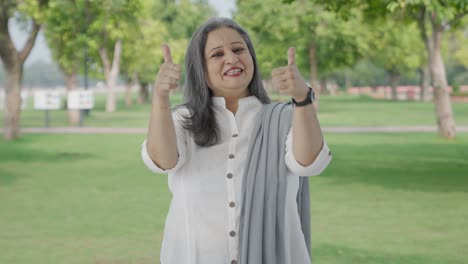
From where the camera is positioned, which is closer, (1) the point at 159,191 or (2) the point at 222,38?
(2) the point at 222,38

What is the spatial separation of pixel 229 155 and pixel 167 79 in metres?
0.41

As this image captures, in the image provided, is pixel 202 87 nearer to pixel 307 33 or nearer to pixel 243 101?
pixel 243 101

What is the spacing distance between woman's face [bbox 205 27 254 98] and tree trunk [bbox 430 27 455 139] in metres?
19.8

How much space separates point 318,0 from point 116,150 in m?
6.43

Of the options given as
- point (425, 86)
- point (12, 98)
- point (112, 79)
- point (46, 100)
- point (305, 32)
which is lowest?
point (46, 100)

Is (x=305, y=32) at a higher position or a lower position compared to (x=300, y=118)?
higher

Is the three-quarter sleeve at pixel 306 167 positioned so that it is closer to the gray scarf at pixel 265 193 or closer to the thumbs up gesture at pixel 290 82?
the gray scarf at pixel 265 193

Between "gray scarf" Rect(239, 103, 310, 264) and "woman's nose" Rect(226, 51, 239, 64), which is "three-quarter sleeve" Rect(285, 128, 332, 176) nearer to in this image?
"gray scarf" Rect(239, 103, 310, 264)

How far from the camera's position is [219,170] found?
10.6 ft

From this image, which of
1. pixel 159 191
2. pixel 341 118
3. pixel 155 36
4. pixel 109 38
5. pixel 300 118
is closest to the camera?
pixel 300 118

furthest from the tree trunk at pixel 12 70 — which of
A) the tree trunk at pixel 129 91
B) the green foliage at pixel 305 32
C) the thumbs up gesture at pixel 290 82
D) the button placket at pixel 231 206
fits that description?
the tree trunk at pixel 129 91

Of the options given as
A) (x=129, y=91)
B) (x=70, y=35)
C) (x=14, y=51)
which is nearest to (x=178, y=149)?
(x=14, y=51)

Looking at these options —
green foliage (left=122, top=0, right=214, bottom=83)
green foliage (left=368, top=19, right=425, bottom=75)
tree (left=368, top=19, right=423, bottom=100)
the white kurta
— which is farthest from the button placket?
green foliage (left=368, top=19, right=425, bottom=75)

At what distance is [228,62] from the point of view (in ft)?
10.7
